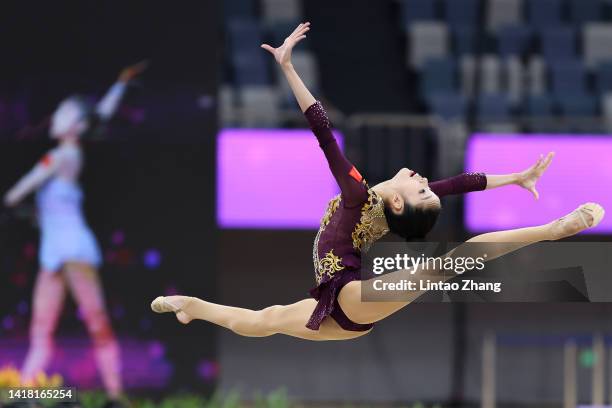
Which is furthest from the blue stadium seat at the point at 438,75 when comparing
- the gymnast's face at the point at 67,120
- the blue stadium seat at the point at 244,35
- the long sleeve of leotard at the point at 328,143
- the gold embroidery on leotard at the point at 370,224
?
the long sleeve of leotard at the point at 328,143

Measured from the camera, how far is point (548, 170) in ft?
33.9

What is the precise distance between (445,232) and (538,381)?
5.26ft

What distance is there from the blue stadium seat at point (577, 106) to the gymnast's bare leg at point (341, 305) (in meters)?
7.27

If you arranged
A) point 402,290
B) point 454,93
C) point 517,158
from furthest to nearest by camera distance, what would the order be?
point 454,93
point 517,158
point 402,290

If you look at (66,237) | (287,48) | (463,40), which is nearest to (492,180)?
(287,48)

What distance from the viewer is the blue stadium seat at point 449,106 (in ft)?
39.7

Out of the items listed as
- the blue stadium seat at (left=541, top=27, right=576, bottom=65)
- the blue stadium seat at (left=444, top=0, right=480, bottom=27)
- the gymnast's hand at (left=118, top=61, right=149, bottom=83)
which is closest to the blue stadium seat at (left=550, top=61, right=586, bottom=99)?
the blue stadium seat at (left=541, top=27, right=576, bottom=65)

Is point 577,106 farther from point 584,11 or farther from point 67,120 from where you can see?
point 67,120

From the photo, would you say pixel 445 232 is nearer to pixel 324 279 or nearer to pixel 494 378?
pixel 494 378

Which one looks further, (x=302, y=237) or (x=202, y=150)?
(x=302, y=237)

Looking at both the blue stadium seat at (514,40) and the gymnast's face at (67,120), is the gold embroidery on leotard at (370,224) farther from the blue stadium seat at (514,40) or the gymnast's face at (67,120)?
the blue stadium seat at (514,40)

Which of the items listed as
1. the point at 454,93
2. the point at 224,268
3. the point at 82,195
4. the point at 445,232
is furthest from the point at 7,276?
the point at 454,93

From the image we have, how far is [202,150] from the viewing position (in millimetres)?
8992

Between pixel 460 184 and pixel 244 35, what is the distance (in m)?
7.25
